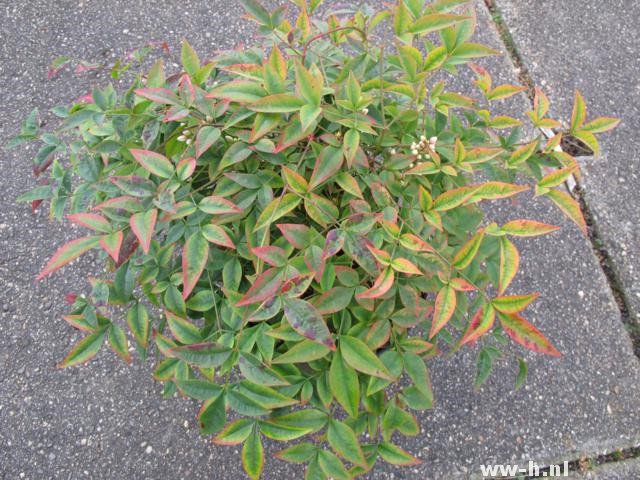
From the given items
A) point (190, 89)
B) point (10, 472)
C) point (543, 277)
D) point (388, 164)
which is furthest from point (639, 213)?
point (10, 472)

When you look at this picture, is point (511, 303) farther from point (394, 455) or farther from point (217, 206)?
point (217, 206)

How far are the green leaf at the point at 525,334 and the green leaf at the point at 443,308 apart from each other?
2.7 inches

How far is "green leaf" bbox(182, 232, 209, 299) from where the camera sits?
82cm

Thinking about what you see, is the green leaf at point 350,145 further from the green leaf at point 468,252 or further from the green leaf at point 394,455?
the green leaf at point 394,455

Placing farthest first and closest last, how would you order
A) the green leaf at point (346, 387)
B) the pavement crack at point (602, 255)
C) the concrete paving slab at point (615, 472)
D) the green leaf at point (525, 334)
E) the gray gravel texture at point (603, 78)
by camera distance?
the gray gravel texture at point (603, 78) → the pavement crack at point (602, 255) → the concrete paving slab at point (615, 472) → the green leaf at point (346, 387) → the green leaf at point (525, 334)

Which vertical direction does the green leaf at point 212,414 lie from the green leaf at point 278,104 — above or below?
below

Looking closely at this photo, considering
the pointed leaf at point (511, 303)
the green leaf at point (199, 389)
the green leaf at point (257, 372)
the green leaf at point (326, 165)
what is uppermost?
the green leaf at point (326, 165)

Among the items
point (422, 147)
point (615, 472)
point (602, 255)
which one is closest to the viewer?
point (422, 147)

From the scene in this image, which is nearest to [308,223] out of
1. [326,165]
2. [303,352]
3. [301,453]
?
[326,165]

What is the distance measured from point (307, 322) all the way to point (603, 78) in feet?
5.24

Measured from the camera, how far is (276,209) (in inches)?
33.8

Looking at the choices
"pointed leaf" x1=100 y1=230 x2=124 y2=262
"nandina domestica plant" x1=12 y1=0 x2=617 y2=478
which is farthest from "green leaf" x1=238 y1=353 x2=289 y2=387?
"pointed leaf" x1=100 y1=230 x2=124 y2=262

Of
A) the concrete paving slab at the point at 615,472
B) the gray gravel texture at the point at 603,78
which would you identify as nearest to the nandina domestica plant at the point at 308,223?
the concrete paving slab at the point at 615,472

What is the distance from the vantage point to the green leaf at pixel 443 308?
756 millimetres
